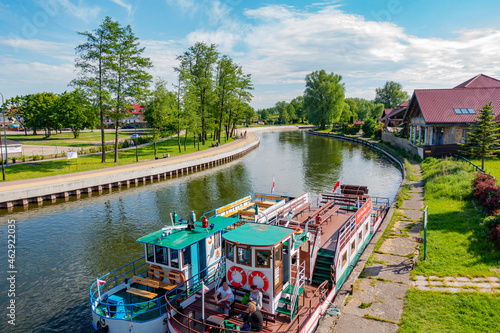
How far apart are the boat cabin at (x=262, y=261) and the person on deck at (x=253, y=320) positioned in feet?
3.34

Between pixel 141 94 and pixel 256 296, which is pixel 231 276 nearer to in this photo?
pixel 256 296

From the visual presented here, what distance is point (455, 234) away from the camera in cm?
2155

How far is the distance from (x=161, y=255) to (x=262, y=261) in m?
5.43

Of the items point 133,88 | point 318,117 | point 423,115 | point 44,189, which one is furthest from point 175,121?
point 318,117

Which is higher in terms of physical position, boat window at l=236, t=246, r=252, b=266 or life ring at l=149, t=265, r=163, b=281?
boat window at l=236, t=246, r=252, b=266

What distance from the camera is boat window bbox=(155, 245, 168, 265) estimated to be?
15.4 meters

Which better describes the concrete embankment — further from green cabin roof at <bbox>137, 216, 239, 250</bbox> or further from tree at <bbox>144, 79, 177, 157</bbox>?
green cabin roof at <bbox>137, 216, 239, 250</bbox>

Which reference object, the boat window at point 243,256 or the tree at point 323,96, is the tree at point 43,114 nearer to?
the tree at point 323,96

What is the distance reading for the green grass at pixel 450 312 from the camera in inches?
504

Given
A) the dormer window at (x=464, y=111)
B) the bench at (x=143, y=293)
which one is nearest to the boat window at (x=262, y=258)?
the bench at (x=143, y=293)

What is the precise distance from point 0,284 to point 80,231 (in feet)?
29.1

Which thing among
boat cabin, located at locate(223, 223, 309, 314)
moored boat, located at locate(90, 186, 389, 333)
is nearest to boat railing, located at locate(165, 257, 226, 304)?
moored boat, located at locate(90, 186, 389, 333)

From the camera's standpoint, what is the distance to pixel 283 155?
7450cm

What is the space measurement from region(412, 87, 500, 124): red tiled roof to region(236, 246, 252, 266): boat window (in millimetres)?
49704
